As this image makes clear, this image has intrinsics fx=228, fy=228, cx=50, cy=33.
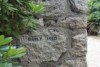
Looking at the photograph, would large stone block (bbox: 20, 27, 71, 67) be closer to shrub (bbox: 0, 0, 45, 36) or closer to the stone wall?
the stone wall

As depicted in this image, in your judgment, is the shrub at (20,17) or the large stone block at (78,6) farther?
the large stone block at (78,6)

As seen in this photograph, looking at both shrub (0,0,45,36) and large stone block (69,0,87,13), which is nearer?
shrub (0,0,45,36)

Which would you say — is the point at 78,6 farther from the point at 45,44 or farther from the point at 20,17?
the point at 20,17

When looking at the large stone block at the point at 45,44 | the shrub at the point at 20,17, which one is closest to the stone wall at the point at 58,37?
the large stone block at the point at 45,44

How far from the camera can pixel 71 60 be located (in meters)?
1.80

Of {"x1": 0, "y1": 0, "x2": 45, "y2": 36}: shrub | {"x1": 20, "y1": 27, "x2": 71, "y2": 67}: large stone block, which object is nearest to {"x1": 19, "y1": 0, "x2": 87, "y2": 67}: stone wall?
{"x1": 20, "y1": 27, "x2": 71, "y2": 67}: large stone block

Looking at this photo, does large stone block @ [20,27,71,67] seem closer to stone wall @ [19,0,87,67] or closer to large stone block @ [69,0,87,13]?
stone wall @ [19,0,87,67]

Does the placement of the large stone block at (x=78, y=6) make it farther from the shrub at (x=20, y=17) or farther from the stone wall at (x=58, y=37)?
the shrub at (x=20, y=17)

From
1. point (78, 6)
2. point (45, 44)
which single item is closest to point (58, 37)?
point (45, 44)

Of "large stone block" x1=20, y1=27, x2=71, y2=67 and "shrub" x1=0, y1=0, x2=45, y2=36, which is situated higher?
"shrub" x1=0, y1=0, x2=45, y2=36

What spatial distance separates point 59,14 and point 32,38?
27 centimetres

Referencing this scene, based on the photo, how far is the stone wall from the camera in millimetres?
1712

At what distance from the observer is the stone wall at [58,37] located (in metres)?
1.71

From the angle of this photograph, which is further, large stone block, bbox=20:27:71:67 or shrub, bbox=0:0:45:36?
large stone block, bbox=20:27:71:67
